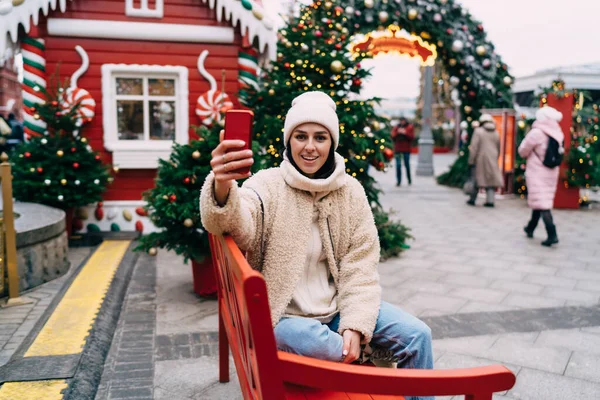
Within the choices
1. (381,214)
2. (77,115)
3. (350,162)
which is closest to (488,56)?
(381,214)

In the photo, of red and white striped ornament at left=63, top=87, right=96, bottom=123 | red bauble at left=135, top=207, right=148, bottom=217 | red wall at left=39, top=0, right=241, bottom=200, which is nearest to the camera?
red and white striped ornament at left=63, top=87, right=96, bottom=123

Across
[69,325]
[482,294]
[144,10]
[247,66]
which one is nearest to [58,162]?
[144,10]

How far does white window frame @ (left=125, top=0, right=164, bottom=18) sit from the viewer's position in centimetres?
758

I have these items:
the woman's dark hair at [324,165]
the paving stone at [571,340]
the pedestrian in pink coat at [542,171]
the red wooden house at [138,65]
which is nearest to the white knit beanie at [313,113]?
the woman's dark hair at [324,165]

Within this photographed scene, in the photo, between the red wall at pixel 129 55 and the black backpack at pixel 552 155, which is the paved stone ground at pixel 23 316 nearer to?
the red wall at pixel 129 55

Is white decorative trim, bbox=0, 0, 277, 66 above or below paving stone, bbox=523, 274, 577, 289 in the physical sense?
above

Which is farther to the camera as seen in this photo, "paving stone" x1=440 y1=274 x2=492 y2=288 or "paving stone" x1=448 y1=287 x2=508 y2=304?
"paving stone" x1=440 y1=274 x2=492 y2=288

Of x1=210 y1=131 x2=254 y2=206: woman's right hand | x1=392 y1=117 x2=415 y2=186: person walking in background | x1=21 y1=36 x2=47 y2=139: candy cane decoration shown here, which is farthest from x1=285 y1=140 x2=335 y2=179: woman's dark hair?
x1=392 y1=117 x2=415 y2=186: person walking in background

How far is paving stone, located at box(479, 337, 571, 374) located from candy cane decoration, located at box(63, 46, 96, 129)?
609 cm

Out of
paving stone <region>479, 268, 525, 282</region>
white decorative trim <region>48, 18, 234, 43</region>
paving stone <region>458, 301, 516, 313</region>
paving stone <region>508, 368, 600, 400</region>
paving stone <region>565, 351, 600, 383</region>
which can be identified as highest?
white decorative trim <region>48, 18, 234, 43</region>

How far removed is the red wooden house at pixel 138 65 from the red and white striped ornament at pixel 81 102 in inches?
0.6

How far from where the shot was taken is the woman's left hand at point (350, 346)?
216cm

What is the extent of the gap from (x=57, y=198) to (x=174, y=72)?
8.07 feet

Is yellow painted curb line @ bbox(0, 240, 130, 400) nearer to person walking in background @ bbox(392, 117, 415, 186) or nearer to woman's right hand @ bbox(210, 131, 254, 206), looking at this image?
woman's right hand @ bbox(210, 131, 254, 206)
